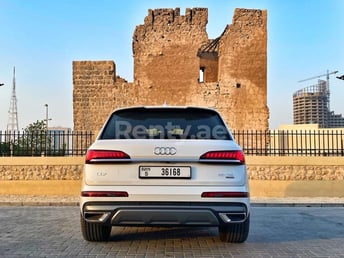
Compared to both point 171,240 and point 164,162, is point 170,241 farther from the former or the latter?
point 164,162

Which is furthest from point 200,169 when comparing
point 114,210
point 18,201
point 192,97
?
point 192,97

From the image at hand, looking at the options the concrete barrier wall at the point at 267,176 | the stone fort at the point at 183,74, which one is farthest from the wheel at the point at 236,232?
the stone fort at the point at 183,74

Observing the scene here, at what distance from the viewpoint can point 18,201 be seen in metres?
12.4

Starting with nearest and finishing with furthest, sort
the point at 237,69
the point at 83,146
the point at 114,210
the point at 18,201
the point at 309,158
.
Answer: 1. the point at 114,210
2. the point at 18,201
3. the point at 309,158
4. the point at 83,146
5. the point at 237,69

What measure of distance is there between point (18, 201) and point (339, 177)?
32.3 feet

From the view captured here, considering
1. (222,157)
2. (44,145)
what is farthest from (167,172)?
(44,145)

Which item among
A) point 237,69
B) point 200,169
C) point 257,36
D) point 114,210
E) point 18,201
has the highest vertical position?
point 257,36

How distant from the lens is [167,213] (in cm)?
493

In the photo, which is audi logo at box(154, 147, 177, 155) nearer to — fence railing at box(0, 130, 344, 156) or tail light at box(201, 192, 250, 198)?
tail light at box(201, 192, 250, 198)

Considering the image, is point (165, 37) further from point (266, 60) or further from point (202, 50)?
point (266, 60)

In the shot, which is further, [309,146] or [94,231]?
[309,146]

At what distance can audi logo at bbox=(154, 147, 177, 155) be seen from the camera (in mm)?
5043

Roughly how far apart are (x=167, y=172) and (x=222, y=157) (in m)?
0.64

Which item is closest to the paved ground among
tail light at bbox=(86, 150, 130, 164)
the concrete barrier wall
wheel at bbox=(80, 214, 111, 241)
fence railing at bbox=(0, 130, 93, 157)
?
wheel at bbox=(80, 214, 111, 241)
